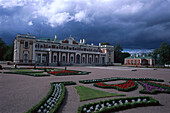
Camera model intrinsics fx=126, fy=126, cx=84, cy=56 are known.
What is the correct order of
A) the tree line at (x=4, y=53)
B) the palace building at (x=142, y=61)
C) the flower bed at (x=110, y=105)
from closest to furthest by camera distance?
the flower bed at (x=110, y=105)
the tree line at (x=4, y=53)
the palace building at (x=142, y=61)

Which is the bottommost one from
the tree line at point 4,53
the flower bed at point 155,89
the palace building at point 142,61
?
the flower bed at point 155,89

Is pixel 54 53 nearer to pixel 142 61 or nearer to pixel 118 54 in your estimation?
pixel 118 54

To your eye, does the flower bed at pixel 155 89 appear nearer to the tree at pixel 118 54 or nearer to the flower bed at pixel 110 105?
the flower bed at pixel 110 105

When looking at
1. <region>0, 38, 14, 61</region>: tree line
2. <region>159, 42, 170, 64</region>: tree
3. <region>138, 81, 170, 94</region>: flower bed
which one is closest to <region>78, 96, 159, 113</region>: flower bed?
<region>138, 81, 170, 94</region>: flower bed

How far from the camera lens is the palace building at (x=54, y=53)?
40531 millimetres

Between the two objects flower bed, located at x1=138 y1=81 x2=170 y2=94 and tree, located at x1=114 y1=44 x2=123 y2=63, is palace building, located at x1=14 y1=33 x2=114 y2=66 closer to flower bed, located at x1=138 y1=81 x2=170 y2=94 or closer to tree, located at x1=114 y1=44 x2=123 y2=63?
tree, located at x1=114 y1=44 x2=123 y2=63

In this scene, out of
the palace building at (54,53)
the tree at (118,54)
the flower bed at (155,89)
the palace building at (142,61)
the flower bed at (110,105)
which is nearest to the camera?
the flower bed at (110,105)

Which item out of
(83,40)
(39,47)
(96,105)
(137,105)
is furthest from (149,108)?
(83,40)

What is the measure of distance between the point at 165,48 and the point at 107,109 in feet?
236

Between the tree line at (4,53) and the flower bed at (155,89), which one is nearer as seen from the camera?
the flower bed at (155,89)

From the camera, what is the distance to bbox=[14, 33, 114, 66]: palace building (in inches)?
1596

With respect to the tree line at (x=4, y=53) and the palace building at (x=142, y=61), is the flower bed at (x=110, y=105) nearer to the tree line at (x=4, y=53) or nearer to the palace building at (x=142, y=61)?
the tree line at (x=4, y=53)

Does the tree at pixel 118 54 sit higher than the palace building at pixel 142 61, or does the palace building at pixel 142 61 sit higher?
the tree at pixel 118 54

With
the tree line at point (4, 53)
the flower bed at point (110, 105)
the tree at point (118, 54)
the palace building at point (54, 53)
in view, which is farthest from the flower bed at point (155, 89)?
the tree at point (118, 54)
